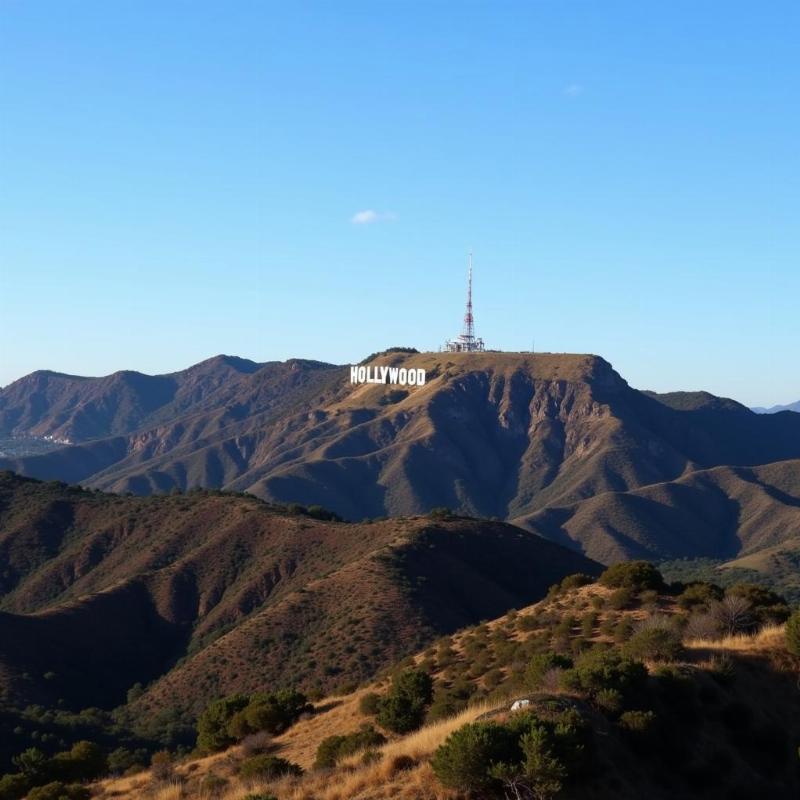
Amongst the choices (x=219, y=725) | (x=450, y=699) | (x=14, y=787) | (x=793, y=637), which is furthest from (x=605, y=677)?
(x=14, y=787)

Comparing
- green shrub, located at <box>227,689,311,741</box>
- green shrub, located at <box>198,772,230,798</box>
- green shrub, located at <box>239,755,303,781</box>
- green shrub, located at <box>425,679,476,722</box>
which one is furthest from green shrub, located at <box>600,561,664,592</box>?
green shrub, located at <box>198,772,230,798</box>

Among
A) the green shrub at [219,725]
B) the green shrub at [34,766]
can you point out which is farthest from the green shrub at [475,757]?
the green shrub at [34,766]

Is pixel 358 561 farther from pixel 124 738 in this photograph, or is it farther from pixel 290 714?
pixel 290 714

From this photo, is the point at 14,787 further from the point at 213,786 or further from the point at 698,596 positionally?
the point at 698,596

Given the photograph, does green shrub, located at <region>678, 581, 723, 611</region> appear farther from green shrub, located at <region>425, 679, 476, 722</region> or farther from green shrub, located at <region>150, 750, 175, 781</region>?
green shrub, located at <region>150, 750, 175, 781</region>

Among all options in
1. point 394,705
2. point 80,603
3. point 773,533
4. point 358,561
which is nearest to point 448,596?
point 358,561

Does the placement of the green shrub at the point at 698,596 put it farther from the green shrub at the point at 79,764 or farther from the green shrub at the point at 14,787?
the green shrub at the point at 14,787
